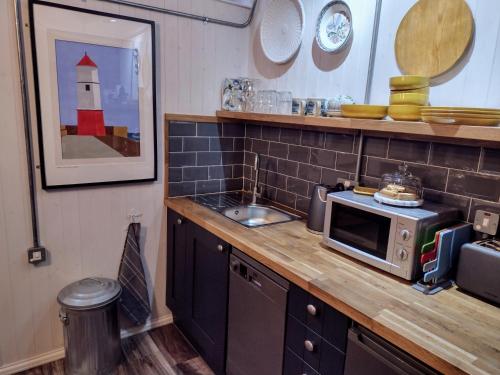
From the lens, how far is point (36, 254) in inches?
79.3

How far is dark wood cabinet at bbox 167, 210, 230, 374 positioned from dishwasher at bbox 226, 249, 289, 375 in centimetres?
8

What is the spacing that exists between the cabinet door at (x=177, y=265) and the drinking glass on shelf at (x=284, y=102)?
870 millimetres

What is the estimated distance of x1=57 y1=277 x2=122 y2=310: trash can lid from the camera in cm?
194

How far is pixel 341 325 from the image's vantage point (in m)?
1.21

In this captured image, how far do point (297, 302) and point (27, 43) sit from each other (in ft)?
5.79

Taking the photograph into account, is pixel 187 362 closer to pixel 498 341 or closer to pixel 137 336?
pixel 137 336

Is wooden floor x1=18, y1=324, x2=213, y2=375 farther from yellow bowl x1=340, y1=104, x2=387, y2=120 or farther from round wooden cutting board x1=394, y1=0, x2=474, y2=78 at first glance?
round wooden cutting board x1=394, y1=0, x2=474, y2=78

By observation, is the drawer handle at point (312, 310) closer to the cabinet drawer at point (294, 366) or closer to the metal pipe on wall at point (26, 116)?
the cabinet drawer at point (294, 366)

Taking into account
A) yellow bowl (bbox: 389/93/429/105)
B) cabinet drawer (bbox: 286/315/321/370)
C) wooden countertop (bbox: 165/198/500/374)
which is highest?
yellow bowl (bbox: 389/93/429/105)

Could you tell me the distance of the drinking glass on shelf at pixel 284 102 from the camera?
83.5 inches

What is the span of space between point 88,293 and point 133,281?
358 mm

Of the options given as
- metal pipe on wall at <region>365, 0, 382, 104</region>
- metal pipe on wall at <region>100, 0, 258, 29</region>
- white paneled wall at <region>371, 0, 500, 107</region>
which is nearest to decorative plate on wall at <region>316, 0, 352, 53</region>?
metal pipe on wall at <region>365, 0, 382, 104</region>

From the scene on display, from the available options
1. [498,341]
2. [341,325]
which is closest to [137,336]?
[341,325]

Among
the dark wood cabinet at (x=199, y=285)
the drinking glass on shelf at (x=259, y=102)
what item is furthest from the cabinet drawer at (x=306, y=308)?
the drinking glass on shelf at (x=259, y=102)
